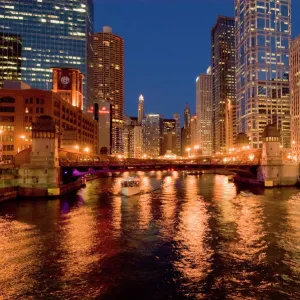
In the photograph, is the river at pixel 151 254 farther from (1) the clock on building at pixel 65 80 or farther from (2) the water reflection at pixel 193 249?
(1) the clock on building at pixel 65 80

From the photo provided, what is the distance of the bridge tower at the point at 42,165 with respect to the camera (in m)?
73.7

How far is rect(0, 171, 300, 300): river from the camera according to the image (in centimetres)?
2316

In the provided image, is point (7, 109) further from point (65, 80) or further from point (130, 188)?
point (130, 188)

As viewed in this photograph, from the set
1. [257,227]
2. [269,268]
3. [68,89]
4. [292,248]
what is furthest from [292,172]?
[68,89]

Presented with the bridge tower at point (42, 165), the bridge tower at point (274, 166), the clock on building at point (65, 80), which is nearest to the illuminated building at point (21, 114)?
the bridge tower at point (42, 165)

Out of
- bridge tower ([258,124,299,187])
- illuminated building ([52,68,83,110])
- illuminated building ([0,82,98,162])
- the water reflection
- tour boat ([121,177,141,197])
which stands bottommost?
the water reflection

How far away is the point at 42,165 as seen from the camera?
75875 millimetres

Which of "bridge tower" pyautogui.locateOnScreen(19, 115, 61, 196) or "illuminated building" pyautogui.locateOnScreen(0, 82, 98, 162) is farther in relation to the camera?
"illuminated building" pyautogui.locateOnScreen(0, 82, 98, 162)

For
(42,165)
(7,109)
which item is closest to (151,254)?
(42,165)

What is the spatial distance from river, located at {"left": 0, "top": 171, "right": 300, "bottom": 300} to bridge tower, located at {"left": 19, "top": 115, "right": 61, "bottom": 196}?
60.8ft

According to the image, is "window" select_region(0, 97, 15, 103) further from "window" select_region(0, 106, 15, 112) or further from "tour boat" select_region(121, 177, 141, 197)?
"tour boat" select_region(121, 177, 141, 197)

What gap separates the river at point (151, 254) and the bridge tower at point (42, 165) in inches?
730

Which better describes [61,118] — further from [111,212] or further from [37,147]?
[111,212]

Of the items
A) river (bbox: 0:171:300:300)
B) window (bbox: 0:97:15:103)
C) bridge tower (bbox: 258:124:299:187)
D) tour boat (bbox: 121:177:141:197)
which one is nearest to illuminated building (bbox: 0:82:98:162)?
window (bbox: 0:97:15:103)
